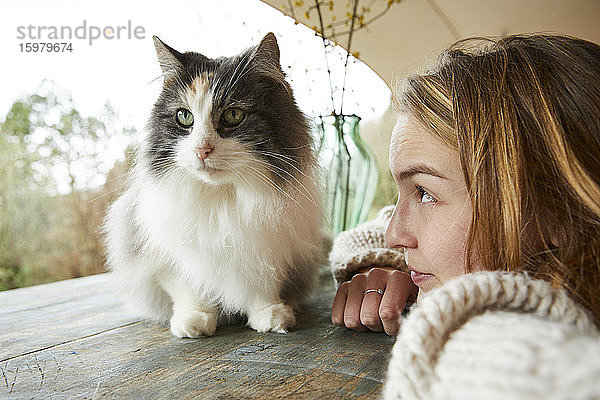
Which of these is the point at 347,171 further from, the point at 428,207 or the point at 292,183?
the point at 428,207

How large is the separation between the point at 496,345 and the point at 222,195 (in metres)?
0.72

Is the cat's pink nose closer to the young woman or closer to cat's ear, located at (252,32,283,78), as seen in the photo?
cat's ear, located at (252,32,283,78)

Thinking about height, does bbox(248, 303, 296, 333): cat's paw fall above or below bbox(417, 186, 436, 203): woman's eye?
below

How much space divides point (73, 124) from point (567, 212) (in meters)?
2.56

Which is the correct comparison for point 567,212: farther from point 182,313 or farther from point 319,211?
point 182,313

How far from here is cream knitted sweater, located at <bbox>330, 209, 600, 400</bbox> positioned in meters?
0.32

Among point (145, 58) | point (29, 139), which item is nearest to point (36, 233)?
point (29, 139)

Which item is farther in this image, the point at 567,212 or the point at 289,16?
the point at 289,16

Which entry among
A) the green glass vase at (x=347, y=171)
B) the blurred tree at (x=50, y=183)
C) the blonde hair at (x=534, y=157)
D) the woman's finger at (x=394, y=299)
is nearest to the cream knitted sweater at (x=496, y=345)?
the blonde hair at (x=534, y=157)

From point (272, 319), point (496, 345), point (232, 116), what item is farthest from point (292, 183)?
point (496, 345)

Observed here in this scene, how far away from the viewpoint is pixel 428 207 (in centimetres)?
75

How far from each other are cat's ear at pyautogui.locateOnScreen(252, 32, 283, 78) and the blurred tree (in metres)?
1.61

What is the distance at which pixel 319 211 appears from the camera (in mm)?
1128

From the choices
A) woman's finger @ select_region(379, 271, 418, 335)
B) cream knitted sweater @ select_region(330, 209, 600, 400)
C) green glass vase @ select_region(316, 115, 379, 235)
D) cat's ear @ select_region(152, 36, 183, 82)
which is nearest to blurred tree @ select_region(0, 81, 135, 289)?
green glass vase @ select_region(316, 115, 379, 235)
